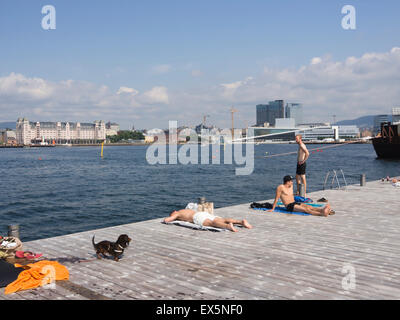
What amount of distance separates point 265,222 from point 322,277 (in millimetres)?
3951

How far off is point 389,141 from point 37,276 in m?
70.2

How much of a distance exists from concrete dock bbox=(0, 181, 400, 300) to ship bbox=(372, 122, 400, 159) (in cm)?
6083

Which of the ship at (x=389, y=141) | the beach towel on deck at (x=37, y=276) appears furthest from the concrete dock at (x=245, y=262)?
the ship at (x=389, y=141)

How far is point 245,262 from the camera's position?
630 centimetres

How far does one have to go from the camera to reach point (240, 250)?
701cm

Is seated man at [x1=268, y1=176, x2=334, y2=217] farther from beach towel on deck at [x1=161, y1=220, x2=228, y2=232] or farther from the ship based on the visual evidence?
the ship

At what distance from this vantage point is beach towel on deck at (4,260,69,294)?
5.16 m

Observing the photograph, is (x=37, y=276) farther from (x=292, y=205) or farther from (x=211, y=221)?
(x=292, y=205)

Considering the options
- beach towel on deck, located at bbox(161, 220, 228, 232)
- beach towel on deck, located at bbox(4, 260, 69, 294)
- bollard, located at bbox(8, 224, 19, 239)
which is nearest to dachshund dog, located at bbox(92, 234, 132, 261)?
beach towel on deck, located at bbox(4, 260, 69, 294)

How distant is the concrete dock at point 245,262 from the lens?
5047 mm

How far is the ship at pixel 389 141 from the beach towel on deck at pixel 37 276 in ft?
217

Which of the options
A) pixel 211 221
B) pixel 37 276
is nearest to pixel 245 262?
pixel 211 221

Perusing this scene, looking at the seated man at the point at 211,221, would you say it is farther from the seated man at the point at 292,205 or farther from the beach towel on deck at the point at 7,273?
the beach towel on deck at the point at 7,273
